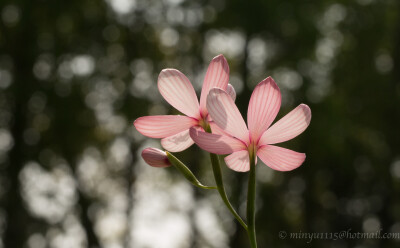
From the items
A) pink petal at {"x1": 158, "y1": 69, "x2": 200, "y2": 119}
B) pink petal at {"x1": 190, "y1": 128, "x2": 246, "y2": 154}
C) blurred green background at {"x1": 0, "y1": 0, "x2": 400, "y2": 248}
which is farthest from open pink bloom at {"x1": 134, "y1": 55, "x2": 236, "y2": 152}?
blurred green background at {"x1": 0, "y1": 0, "x2": 400, "y2": 248}

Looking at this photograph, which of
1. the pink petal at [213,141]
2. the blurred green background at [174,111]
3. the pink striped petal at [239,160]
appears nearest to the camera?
the pink petal at [213,141]

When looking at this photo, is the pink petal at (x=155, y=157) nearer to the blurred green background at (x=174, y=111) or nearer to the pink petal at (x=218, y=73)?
the pink petal at (x=218, y=73)

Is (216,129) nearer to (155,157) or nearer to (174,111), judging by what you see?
(155,157)

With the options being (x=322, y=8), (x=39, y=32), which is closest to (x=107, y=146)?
(x=39, y=32)

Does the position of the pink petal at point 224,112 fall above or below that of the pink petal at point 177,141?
above

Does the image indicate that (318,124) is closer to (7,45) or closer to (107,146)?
(107,146)

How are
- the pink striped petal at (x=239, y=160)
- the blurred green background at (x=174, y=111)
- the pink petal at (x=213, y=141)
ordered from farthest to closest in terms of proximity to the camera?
1. the blurred green background at (x=174, y=111)
2. the pink striped petal at (x=239, y=160)
3. the pink petal at (x=213, y=141)

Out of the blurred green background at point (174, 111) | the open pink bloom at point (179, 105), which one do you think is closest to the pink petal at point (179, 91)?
the open pink bloom at point (179, 105)
